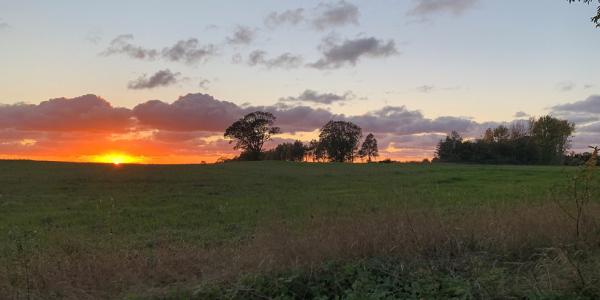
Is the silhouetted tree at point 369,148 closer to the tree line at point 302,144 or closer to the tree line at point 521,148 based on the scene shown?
the tree line at point 302,144

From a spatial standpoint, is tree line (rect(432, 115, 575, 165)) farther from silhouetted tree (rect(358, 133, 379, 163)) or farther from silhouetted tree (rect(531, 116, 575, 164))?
silhouetted tree (rect(358, 133, 379, 163))

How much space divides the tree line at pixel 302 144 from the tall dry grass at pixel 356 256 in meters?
59.3

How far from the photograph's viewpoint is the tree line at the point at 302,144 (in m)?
66.4

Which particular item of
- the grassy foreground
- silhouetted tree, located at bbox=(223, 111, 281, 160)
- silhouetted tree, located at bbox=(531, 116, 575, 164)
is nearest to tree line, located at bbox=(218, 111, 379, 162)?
silhouetted tree, located at bbox=(223, 111, 281, 160)

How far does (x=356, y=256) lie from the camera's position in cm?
610

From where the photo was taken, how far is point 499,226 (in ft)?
23.1

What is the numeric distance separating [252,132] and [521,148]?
58.8m

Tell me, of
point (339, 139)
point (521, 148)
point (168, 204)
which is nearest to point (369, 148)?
point (339, 139)

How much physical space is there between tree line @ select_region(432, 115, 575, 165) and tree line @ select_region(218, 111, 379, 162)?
62.2 ft

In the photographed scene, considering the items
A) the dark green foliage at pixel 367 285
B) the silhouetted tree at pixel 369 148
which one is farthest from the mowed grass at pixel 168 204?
the silhouetted tree at pixel 369 148

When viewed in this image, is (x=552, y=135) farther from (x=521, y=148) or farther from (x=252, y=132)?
(x=252, y=132)

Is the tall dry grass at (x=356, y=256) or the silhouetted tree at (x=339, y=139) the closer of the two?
Result: the tall dry grass at (x=356, y=256)

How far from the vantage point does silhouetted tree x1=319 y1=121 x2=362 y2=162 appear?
79.4 metres

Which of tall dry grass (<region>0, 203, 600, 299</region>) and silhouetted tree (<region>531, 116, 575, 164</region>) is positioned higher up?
silhouetted tree (<region>531, 116, 575, 164</region>)
